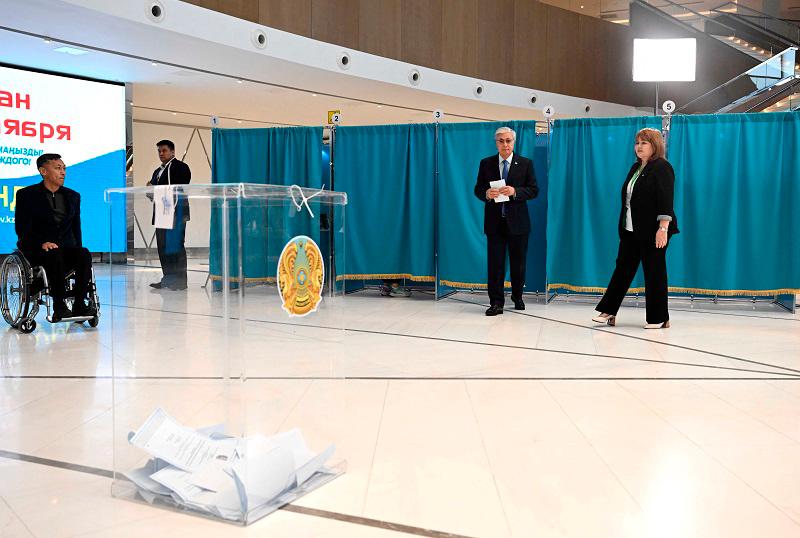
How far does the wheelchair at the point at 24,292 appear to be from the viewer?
16.2 ft

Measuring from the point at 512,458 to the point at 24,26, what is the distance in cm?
653

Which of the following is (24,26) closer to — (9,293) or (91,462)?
(9,293)

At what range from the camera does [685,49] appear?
37.9 ft

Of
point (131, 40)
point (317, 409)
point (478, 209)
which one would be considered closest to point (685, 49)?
point (478, 209)

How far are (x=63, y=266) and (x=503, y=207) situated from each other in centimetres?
323

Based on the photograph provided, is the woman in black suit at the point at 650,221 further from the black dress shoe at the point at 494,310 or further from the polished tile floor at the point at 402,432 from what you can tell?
the polished tile floor at the point at 402,432

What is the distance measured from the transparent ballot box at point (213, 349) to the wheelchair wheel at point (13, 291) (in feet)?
10.2

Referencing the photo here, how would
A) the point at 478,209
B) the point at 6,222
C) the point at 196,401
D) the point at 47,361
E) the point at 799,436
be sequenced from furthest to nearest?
the point at 6,222
the point at 478,209
the point at 47,361
the point at 799,436
the point at 196,401

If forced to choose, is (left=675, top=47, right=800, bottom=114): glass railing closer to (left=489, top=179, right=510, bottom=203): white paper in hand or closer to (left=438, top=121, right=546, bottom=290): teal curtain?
(left=438, top=121, right=546, bottom=290): teal curtain

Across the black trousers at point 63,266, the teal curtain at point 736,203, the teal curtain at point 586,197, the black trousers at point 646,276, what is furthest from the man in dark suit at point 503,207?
the black trousers at point 63,266

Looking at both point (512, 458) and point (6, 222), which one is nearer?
point (512, 458)

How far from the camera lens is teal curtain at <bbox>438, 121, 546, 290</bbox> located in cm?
673

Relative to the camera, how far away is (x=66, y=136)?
923 centimetres

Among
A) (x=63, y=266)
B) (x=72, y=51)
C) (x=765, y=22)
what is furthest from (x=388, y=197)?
(x=765, y=22)
